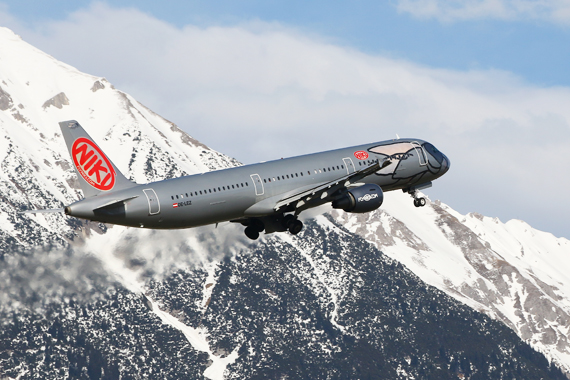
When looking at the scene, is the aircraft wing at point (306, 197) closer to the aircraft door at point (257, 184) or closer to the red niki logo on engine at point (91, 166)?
the aircraft door at point (257, 184)

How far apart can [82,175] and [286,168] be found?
663 inches

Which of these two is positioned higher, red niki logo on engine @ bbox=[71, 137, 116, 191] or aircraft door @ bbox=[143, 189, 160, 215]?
red niki logo on engine @ bbox=[71, 137, 116, 191]

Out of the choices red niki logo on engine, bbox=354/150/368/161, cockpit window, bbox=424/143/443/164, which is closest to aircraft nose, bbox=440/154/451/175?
cockpit window, bbox=424/143/443/164

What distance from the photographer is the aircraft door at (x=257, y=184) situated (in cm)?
7494

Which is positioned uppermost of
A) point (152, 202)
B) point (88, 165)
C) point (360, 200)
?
point (88, 165)

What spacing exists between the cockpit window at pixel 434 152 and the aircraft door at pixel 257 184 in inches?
785

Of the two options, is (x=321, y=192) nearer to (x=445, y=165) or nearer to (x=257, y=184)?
(x=257, y=184)

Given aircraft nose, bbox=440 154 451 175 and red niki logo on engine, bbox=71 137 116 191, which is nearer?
red niki logo on engine, bbox=71 137 116 191

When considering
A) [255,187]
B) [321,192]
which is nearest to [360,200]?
[321,192]

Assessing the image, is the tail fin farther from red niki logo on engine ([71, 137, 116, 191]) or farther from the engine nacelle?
the engine nacelle

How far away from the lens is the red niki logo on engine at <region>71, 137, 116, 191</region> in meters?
70.5

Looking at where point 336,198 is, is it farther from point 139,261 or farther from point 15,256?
point 139,261

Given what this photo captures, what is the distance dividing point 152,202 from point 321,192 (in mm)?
14373

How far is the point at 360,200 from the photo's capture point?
7712 cm
